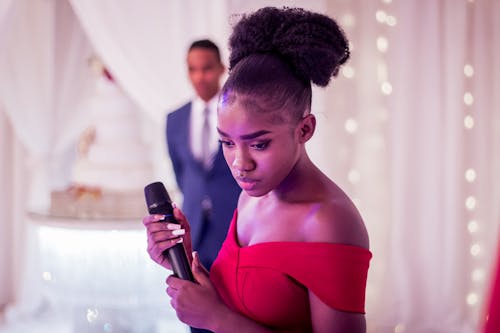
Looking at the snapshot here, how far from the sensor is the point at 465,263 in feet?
13.8

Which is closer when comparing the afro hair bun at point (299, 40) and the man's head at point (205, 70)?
the afro hair bun at point (299, 40)

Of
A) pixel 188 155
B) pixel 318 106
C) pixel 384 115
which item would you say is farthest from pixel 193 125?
pixel 384 115

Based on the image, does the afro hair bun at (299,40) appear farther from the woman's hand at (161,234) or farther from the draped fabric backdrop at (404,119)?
the draped fabric backdrop at (404,119)

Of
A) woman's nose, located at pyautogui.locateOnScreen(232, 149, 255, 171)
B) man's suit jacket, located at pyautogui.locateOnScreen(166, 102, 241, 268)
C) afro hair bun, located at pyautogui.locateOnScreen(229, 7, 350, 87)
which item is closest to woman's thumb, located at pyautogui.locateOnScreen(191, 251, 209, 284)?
woman's nose, located at pyautogui.locateOnScreen(232, 149, 255, 171)

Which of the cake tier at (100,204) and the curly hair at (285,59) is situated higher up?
the curly hair at (285,59)

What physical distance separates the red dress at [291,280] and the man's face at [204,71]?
187 centimetres

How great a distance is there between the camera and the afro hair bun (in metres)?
1.03

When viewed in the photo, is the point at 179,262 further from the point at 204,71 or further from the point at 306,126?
the point at 204,71

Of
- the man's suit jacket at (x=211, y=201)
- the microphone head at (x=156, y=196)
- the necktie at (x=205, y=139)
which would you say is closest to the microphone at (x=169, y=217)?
the microphone head at (x=156, y=196)

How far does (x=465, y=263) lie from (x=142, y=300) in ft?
7.20

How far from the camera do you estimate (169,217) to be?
1.16 metres

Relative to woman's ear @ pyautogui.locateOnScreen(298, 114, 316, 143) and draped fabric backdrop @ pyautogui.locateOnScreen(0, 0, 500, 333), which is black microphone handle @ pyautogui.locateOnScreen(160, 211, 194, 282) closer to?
woman's ear @ pyautogui.locateOnScreen(298, 114, 316, 143)

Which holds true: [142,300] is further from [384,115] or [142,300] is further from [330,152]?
[384,115]

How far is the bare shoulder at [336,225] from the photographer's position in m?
1.00
